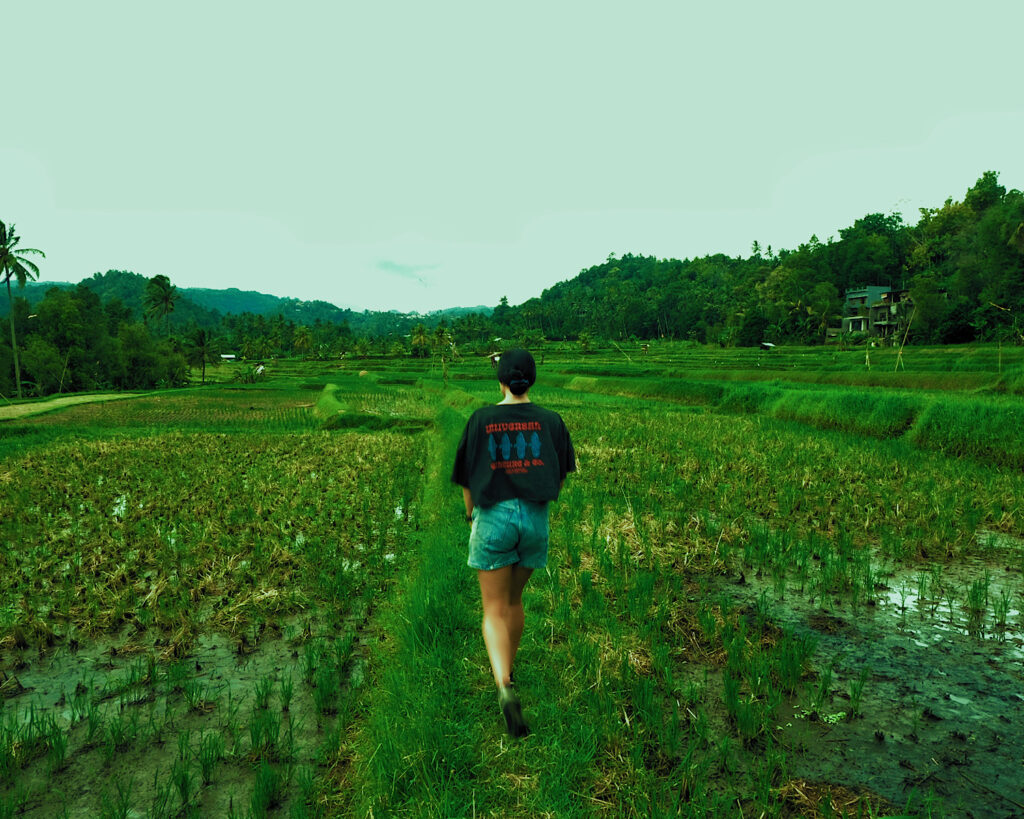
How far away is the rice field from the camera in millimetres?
2299

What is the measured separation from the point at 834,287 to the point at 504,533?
57.5 metres

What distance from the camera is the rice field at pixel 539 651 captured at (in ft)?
7.54

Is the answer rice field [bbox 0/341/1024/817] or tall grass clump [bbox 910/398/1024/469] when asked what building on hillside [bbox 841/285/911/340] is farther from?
rice field [bbox 0/341/1024/817]

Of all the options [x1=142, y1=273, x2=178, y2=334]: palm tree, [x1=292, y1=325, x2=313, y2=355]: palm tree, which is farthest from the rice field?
[x1=292, y1=325, x2=313, y2=355]: palm tree

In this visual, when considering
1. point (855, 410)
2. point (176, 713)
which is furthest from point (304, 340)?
point (176, 713)

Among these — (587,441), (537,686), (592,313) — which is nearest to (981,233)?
(587,441)

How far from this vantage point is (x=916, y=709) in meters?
2.80

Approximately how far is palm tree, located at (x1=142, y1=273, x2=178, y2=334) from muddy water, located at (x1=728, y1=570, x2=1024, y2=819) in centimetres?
6493

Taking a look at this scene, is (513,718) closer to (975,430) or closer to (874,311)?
(975,430)

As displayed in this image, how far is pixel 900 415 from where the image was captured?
1098cm

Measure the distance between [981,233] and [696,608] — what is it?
→ 43.2m

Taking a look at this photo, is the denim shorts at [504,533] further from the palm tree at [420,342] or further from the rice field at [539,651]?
the palm tree at [420,342]

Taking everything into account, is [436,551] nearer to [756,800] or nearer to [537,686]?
[537,686]

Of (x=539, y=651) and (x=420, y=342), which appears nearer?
(x=539, y=651)
